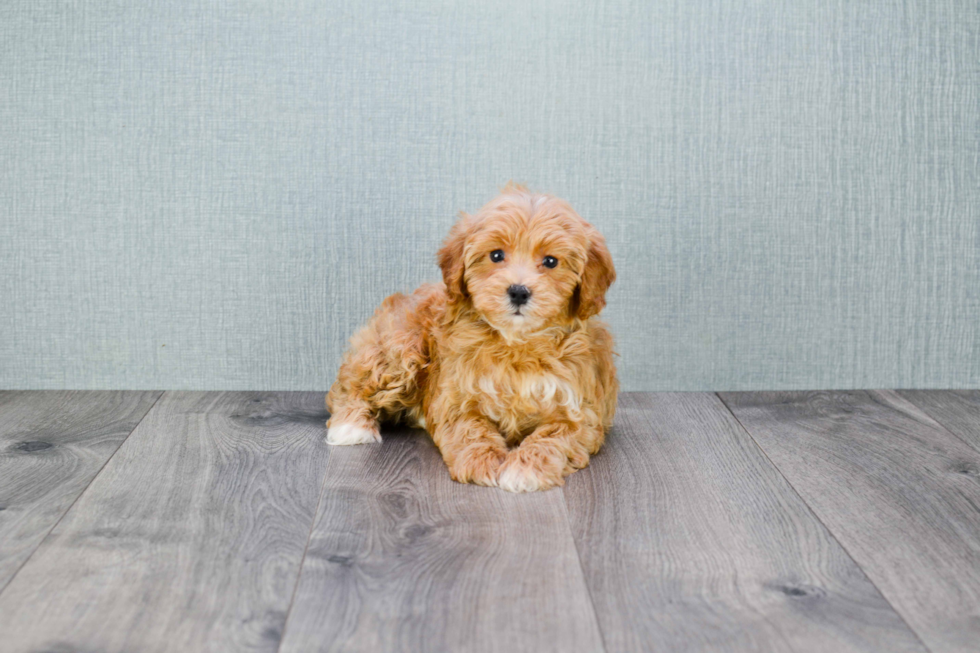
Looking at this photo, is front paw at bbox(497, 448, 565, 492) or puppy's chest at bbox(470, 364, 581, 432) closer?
front paw at bbox(497, 448, 565, 492)

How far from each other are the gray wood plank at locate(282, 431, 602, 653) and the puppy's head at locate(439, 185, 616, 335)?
402 millimetres

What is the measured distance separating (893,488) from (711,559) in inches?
24.1

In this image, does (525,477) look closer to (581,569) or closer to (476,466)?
(476,466)

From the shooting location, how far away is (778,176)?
8.92ft

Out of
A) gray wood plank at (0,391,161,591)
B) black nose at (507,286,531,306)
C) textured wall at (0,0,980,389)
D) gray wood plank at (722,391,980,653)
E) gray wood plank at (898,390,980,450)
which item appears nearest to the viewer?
gray wood plank at (722,391,980,653)

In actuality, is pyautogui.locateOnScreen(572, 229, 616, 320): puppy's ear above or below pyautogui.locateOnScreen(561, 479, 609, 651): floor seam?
above

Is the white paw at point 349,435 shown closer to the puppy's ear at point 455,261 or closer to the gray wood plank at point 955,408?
the puppy's ear at point 455,261

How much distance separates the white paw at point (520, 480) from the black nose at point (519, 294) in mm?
360

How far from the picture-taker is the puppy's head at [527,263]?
198cm

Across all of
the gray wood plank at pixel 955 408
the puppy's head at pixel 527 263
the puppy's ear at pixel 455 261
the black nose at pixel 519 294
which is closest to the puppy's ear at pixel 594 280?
the puppy's head at pixel 527 263

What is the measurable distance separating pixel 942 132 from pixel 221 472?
2273 millimetres

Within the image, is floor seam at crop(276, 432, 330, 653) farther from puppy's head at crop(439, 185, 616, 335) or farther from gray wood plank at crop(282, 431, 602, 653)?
puppy's head at crop(439, 185, 616, 335)

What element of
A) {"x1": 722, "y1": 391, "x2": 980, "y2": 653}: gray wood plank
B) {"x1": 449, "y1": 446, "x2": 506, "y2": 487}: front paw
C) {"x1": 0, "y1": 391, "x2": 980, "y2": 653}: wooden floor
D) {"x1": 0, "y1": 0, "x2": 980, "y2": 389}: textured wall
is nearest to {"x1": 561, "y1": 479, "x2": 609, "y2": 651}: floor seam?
{"x1": 0, "y1": 391, "x2": 980, "y2": 653}: wooden floor

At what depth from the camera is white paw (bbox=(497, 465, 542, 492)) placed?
197 centimetres
